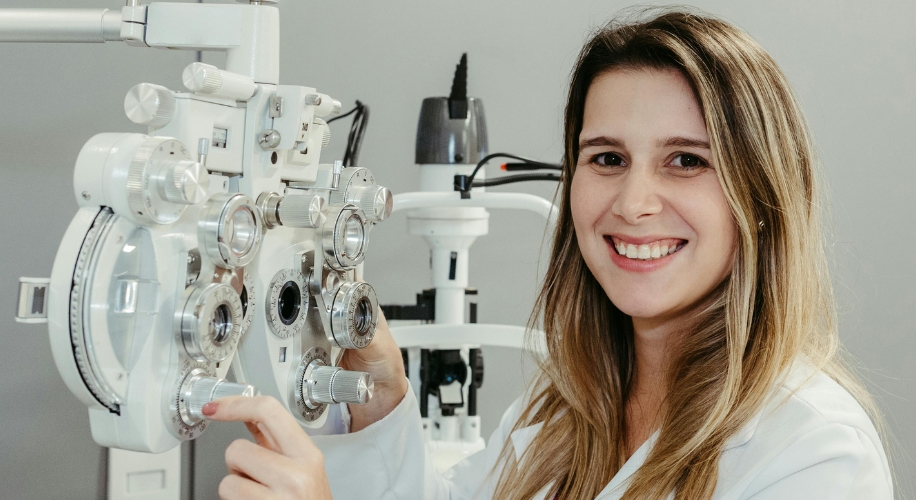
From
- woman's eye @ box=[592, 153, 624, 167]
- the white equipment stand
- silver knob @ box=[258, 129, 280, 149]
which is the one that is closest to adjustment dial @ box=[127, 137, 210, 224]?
silver knob @ box=[258, 129, 280, 149]

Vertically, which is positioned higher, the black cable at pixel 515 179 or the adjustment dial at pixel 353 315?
the black cable at pixel 515 179

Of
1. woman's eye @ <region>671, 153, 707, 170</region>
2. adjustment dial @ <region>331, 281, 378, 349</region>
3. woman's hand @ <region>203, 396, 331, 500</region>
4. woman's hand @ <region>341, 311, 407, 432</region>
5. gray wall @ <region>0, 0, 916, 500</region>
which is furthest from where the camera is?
gray wall @ <region>0, 0, 916, 500</region>

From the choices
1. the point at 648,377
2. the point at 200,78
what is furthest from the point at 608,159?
the point at 200,78

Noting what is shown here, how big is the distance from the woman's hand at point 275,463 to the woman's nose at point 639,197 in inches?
17.0

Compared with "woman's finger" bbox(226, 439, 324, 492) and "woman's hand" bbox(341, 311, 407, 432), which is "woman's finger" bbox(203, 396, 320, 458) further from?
"woman's hand" bbox(341, 311, 407, 432)

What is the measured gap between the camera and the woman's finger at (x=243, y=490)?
29.0 inches

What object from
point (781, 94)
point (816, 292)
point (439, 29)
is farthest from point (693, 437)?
point (439, 29)

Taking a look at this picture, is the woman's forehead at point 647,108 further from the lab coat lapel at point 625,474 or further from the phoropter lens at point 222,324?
the phoropter lens at point 222,324

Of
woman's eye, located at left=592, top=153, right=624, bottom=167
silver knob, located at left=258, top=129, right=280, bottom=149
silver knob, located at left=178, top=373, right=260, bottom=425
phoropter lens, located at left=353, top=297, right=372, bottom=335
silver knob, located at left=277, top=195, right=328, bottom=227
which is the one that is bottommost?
silver knob, located at left=178, top=373, right=260, bottom=425

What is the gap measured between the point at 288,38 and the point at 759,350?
5.90 feet

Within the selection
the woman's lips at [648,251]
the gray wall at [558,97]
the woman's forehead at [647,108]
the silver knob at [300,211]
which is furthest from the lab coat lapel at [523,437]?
the gray wall at [558,97]

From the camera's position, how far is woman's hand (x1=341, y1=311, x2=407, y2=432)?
3.54ft

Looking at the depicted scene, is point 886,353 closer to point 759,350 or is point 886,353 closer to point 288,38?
point 759,350

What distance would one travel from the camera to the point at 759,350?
93 centimetres
